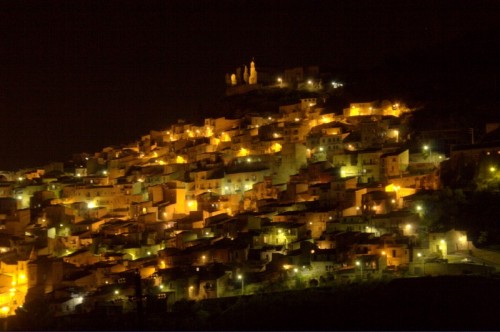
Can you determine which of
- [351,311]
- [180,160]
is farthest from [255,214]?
[180,160]

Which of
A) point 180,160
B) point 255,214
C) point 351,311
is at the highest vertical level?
point 180,160

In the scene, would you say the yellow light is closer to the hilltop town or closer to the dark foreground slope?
the hilltop town

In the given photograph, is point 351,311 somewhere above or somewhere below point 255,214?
below

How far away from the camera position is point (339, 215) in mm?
25891

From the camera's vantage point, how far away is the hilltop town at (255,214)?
21859 millimetres

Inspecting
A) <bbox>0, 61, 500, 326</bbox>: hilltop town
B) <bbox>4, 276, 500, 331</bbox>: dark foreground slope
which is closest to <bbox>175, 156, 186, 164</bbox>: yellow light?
<bbox>0, 61, 500, 326</bbox>: hilltop town

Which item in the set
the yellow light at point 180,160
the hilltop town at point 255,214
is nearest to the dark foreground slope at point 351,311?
the hilltop town at point 255,214

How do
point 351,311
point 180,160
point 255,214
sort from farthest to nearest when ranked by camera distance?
point 180,160, point 255,214, point 351,311

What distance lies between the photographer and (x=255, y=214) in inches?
1075

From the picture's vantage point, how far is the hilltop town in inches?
861

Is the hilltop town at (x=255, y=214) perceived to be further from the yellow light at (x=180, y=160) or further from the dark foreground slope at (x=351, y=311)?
the dark foreground slope at (x=351, y=311)

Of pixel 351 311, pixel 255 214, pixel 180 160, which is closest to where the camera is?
pixel 351 311

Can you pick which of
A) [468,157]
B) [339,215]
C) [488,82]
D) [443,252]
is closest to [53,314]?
[339,215]

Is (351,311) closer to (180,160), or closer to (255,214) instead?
(255,214)
